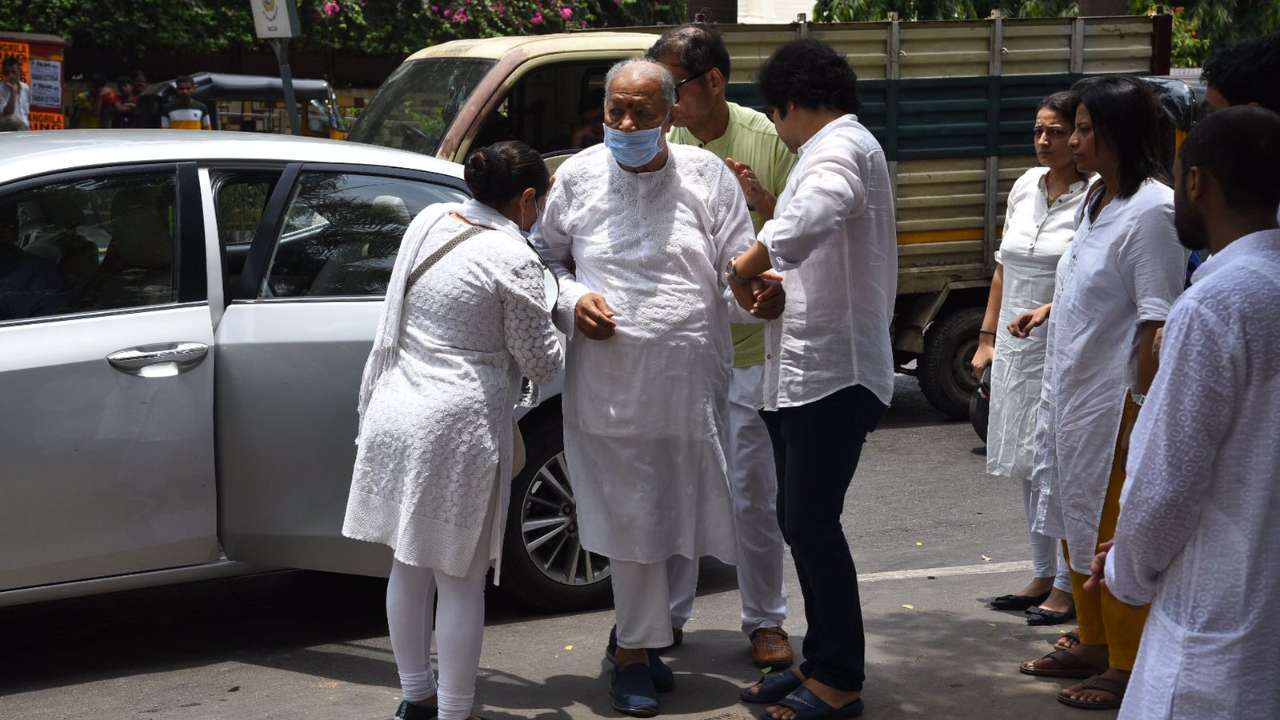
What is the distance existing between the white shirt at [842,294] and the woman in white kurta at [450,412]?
66 centimetres

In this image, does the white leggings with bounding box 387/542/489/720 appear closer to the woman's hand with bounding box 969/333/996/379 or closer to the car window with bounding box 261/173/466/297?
the car window with bounding box 261/173/466/297

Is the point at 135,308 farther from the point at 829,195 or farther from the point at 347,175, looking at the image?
the point at 829,195

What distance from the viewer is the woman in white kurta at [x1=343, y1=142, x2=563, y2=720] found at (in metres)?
4.19

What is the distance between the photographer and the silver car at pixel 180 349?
15.0 ft

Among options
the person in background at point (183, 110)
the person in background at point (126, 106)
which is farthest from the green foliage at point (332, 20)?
the person in background at point (183, 110)

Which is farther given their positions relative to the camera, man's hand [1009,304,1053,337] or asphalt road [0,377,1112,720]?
man's hand [1009,304,1053,337]

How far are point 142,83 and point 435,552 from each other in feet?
55.4

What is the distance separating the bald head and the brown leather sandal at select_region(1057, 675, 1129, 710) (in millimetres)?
2099

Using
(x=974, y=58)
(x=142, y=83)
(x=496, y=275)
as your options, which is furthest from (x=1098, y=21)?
(x=142, y=83)

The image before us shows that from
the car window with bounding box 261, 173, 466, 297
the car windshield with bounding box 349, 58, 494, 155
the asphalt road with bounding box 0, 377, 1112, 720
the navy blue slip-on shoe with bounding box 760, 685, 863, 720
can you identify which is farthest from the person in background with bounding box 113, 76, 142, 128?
the navy blue slip-on shoe with bounding box 760, 685, 863, 720

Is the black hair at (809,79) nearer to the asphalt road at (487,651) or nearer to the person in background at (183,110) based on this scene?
the asphalt road at (487,651)

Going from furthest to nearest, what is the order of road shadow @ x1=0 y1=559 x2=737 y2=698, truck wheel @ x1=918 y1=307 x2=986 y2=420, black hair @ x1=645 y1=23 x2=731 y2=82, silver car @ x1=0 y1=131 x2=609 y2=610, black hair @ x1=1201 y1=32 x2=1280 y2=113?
truck wheel @ x1=918 y1=307 x2=986 y2=420 → road shadow @ x1=0 y1=559 x2=737 y2=698 → black hair @ x1=645 y1=23 x2=731 y2=82 → silver car @ x1=0 y1=131 x2=609 y2=610 → black hair @ x1=1201 y1=32 x2=1280 y2=113

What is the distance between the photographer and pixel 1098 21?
366 inches

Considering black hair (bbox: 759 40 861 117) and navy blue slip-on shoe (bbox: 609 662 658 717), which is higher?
black hair (bbox: 759 40 861 117)
